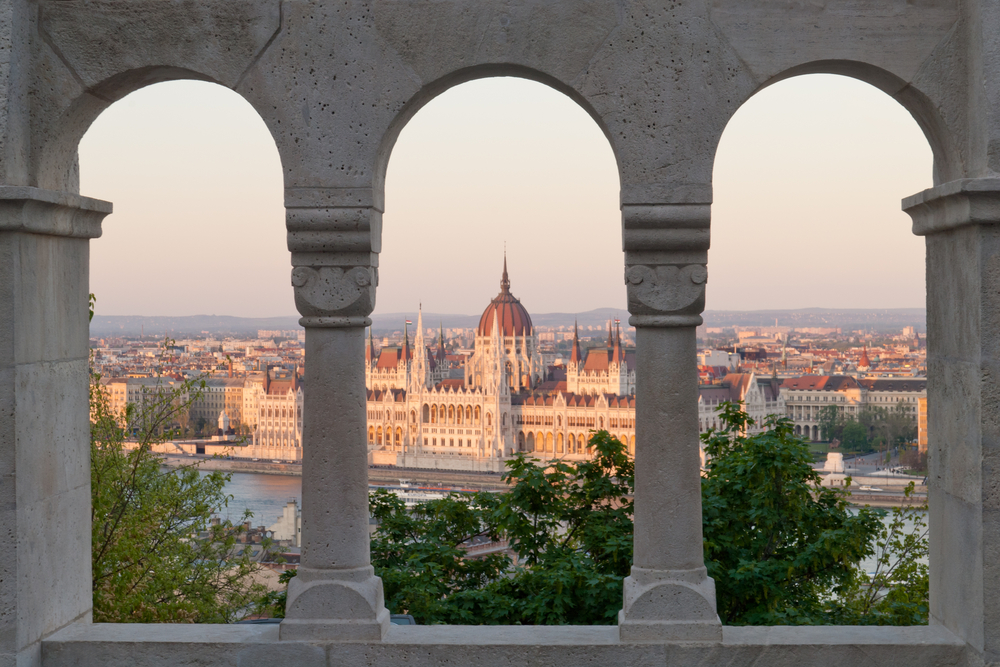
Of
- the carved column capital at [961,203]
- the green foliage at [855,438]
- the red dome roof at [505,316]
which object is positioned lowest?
the green foliage at [855,438]

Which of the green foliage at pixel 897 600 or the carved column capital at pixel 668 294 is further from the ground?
the carved column capital at pixel 668 294

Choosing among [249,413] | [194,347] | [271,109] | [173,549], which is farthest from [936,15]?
[249,413]

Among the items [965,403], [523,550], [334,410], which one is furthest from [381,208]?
[523,550]

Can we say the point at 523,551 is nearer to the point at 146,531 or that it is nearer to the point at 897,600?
the point at 897,600

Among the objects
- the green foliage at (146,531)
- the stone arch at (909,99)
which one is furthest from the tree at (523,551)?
the stone arch at (909,99)

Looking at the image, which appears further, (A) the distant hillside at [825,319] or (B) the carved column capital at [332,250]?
(A) the distant hillside at [825,319]

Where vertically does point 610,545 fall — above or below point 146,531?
above

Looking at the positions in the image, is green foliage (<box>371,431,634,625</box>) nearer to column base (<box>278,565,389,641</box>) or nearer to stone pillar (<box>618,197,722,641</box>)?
stone pillar (<box>618,197,722,641</box>)

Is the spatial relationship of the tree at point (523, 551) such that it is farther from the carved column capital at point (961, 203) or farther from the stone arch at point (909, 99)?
the stone arch at point (909, 99)

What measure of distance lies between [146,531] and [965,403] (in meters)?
8.58

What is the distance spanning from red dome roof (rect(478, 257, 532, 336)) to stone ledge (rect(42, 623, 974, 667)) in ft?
311

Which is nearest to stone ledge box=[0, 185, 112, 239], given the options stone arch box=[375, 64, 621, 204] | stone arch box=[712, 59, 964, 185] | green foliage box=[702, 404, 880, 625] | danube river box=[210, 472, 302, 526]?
stone arch box=[375, 64, 621, 204]

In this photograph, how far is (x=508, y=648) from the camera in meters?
3.89

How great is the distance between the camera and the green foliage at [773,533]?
23.9 feet
